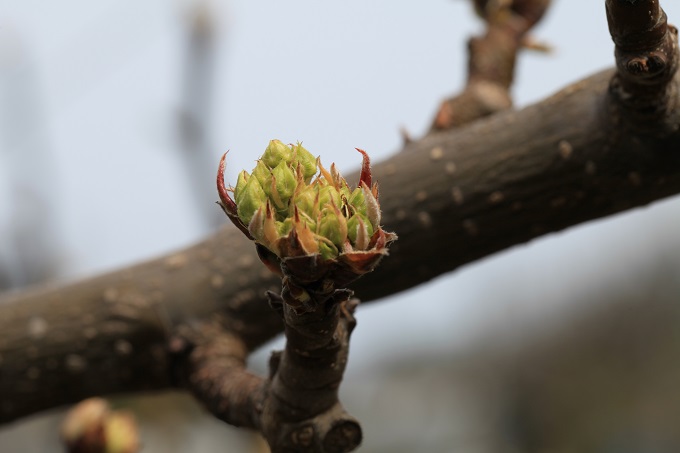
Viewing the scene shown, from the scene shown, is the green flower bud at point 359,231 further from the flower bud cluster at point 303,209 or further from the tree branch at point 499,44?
the tree branch at point 499,44

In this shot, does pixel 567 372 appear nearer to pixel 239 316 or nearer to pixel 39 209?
pixel 39 209

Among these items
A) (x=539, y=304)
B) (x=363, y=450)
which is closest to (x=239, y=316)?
(x=363, y=450)

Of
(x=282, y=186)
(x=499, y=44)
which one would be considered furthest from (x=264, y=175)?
(x=499, y=44)

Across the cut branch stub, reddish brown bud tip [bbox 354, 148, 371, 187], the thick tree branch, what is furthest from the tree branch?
reddish brown bud tip [bbox 354, 148, 371, 187]

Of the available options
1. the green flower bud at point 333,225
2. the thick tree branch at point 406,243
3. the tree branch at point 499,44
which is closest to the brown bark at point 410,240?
the thick tree branch at point 406,243

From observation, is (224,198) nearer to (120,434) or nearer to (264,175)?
(264,175)
